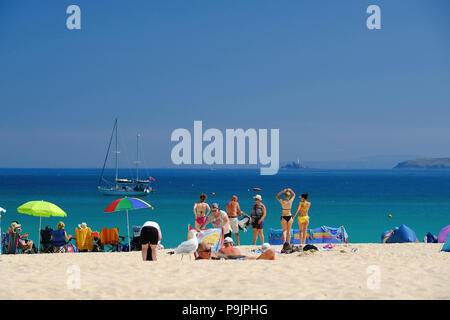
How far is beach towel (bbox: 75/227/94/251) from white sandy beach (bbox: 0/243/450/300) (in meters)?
2.74

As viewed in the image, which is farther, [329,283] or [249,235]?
[249,235]

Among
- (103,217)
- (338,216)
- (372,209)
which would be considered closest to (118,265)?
(103,217)

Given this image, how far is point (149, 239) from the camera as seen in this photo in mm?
10367

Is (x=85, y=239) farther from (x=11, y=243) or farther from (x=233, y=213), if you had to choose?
(x=233, y=213)

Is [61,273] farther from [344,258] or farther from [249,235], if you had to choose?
[249,235]

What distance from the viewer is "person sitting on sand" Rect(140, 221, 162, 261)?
34.0ft

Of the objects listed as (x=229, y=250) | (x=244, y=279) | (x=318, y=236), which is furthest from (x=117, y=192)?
(x=244, y=279)

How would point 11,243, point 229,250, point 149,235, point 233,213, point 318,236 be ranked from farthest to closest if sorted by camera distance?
point 318,236 < point 11,243 < point 233,213 < point 229,250 < point 149,235

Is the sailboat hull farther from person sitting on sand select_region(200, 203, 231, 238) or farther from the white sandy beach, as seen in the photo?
the white sandy beach

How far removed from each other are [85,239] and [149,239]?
4116mm

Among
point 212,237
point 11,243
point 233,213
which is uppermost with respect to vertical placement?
point 233,213

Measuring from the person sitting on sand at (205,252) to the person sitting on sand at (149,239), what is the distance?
87 centimetres
